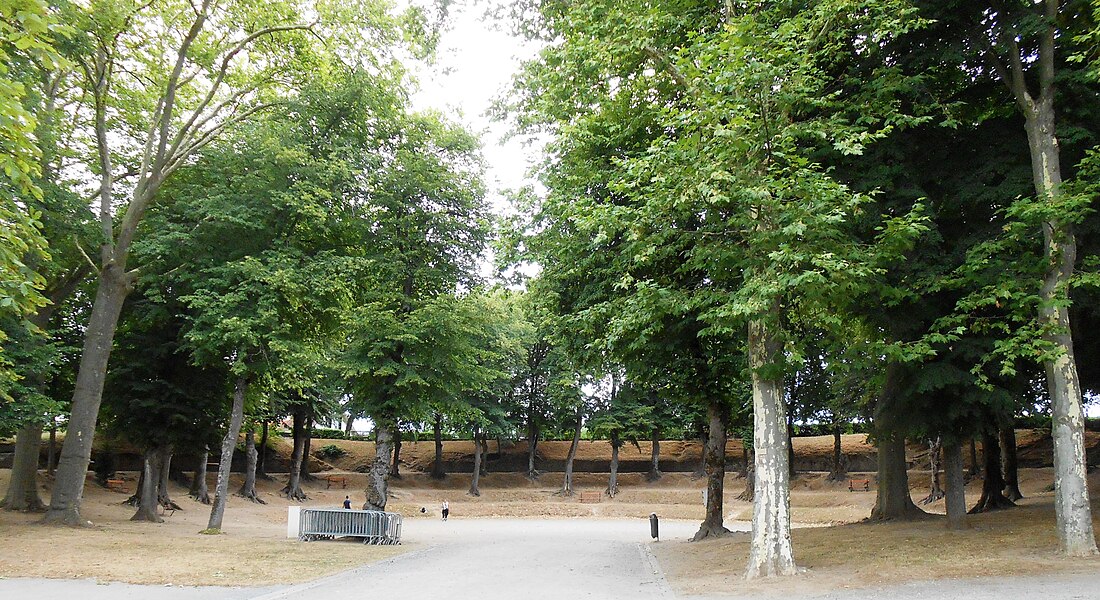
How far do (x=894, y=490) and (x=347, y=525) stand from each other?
1469 cm

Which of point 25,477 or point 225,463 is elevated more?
point 225,463

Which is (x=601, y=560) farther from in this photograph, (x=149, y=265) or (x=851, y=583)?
(x=149, y=265)

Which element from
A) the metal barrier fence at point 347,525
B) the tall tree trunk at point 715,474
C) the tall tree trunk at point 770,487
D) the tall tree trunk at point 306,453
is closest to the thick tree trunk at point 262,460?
the tall tree trunk at point 306,453

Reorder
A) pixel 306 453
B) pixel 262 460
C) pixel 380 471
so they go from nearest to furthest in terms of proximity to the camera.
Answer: pixel 380 471, pixel 262 460, pixel 306 453

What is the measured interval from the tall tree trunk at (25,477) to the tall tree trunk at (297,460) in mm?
18386

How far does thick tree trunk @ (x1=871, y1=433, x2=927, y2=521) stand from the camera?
61.9 feet

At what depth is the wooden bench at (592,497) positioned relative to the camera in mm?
45000

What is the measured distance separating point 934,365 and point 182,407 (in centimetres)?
2270

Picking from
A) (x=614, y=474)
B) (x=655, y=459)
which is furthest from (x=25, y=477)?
(x=655, y=459)

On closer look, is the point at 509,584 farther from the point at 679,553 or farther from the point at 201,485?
the point at 201,485

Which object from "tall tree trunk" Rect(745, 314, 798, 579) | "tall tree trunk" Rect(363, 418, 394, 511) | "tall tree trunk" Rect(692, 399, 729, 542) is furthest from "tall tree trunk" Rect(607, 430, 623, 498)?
"tall tree trunk" Rect(745, 314, 798, 579)

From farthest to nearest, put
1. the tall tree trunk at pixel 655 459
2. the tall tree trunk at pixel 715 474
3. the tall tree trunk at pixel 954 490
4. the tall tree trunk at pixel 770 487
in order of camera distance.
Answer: the tall tree trunk at pixel 655 459, the tall tree trunk at pixel 715 474, the tall tree trunk at pixel 954 490, the tall tree trunk at pixel 770 487

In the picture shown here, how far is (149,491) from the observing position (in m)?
25.1

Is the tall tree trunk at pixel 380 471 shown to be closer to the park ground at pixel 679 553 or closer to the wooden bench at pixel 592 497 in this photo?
the park ground at pixel 679 553
